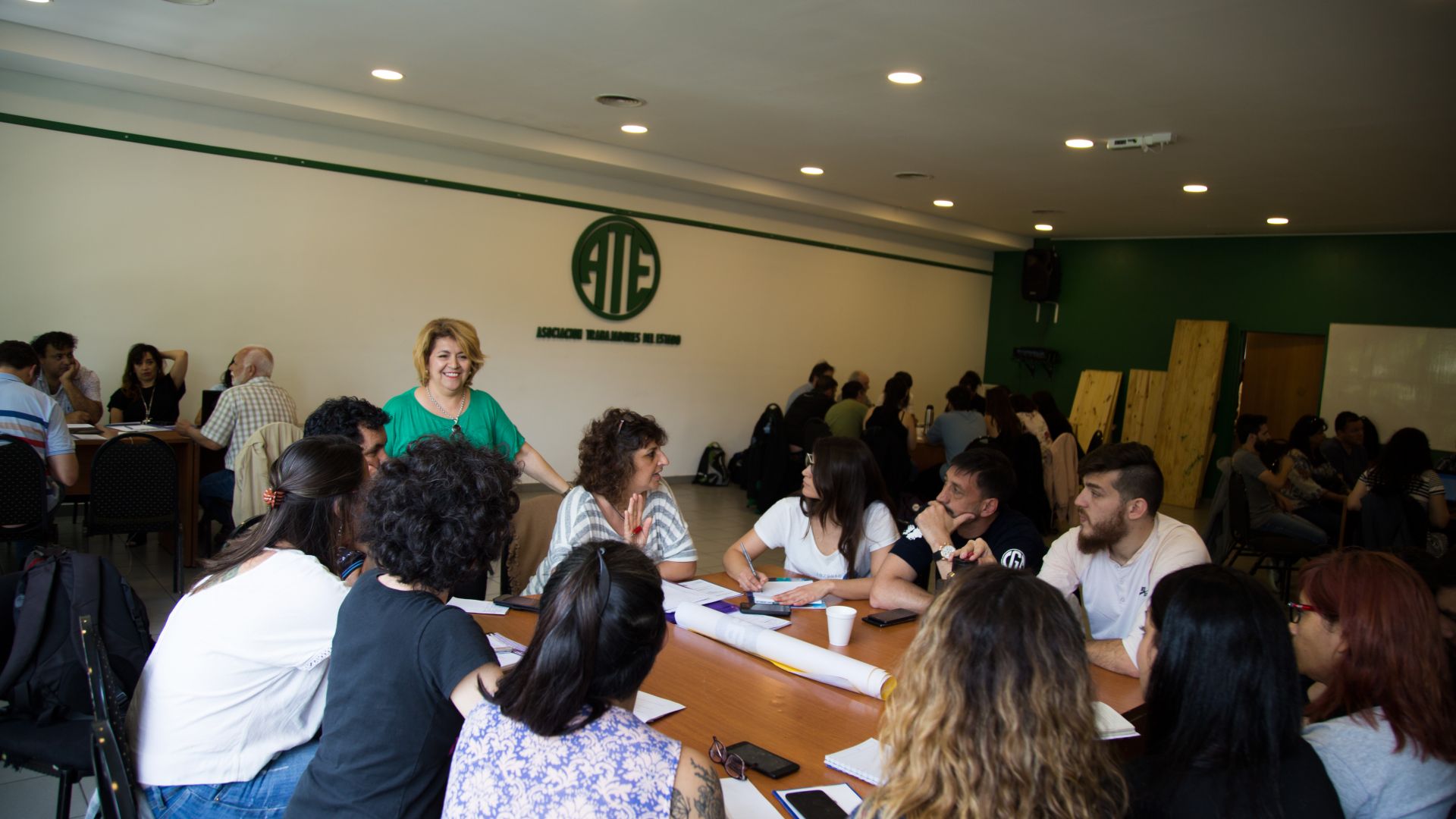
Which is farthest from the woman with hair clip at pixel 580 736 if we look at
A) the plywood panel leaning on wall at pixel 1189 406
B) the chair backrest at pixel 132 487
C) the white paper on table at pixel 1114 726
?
the plywood panel leaning on wall at pixel 1189 406

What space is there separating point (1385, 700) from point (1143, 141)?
5.20 m

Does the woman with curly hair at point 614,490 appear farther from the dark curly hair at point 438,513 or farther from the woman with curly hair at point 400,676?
the woman with curly hair at point 400,676

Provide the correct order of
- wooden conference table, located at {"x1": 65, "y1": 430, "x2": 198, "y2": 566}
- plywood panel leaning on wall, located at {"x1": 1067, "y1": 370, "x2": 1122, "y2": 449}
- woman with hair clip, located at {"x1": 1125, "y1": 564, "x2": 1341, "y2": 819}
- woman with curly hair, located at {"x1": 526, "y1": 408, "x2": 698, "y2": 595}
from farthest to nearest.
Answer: plywood panel leaning on wall, located at {"x1": 1067, "y1": 370, "x2": 1122, "y2": 449} < wooden conference table, located at {"x1": 65, "y1": 430, "x2": 198, "y2": 566} < woman with curly hair, located at {"x1": 526, "y1": 408, "x2": 698, "y2": 595} < woman with hair clip, located at {"x1": 1125, "y1": 564, "x2": 1341, "y2": 819}

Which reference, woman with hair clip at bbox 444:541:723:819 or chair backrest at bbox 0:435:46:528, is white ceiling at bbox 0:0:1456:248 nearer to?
chair backrest at bbox 0:435:46:528

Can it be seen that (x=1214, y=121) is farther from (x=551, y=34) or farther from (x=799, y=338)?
(x=799, y=338)

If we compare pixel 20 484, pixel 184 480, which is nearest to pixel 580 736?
pixel 20 484

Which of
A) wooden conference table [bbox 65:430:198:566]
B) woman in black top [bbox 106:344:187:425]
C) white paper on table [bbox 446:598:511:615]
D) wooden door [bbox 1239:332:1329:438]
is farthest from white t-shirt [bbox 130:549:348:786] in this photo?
wooden door [bbox 1239:332:1329:438]

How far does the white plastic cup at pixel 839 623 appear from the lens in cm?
258

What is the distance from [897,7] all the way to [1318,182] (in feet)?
16.4

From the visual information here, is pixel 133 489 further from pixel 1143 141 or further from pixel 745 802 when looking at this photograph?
pixel 1143 141

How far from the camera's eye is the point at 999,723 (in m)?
1.29

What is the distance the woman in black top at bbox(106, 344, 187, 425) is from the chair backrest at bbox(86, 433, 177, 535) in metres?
1.43

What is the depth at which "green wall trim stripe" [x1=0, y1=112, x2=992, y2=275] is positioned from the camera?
622 centimetres

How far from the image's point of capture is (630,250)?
9016 mm
